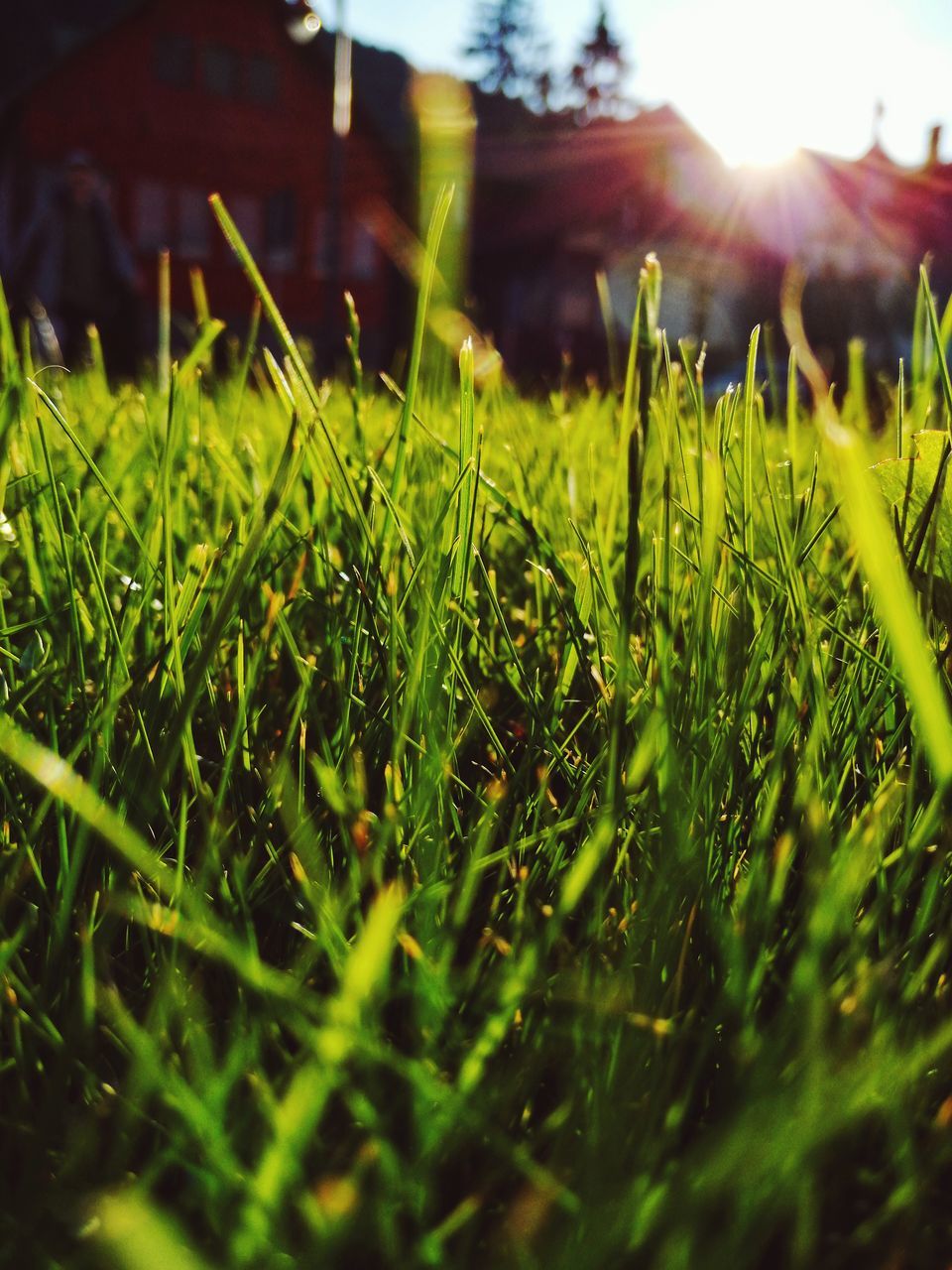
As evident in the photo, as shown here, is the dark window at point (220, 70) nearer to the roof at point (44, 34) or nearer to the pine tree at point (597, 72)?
the roof at point (44, 34)

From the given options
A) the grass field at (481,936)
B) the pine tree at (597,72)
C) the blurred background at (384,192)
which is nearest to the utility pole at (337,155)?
the blurred background at (384,192)

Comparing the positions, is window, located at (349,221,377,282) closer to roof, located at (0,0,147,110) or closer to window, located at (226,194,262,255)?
window, located at (226,194,262,255)

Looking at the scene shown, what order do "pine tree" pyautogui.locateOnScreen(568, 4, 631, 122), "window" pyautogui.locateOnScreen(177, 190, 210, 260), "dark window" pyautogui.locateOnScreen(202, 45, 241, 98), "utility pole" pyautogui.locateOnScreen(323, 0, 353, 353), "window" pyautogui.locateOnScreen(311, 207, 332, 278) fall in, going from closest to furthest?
"utility pole" pyautogui.locateOnScreen(323, 0, 353, 353), "window" pyautogui.locateOnScreen(177, 190, 210, 260), "dark window" pyautogui.locateOnScreen(202, 45, 241, 98), "window" pyautogui.locateOnScreen(311, 207, 332, 278), "pine tree" pyautogui.locateOnScreen(568, 4, 631, 122)

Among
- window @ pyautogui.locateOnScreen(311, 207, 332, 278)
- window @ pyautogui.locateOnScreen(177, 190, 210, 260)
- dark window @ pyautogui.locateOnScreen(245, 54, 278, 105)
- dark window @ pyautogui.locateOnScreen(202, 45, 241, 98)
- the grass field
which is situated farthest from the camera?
window @ pyautogui.locateOnScreen(311, 207, 332, 278)

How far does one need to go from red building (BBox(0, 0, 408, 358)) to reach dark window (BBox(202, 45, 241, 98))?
0.9 inches

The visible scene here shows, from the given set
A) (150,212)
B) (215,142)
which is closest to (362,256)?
(215,142)

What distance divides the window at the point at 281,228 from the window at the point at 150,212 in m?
1.67

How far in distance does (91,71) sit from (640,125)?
9448 millimetres

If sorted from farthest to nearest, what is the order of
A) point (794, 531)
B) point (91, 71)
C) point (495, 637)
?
point (91, 71) < point (495, 637) < point (794, 531)

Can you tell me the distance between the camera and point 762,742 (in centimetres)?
51

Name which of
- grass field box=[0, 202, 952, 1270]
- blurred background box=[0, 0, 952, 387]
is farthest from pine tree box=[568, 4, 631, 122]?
grass field box=[0, 202, 952, 1270]

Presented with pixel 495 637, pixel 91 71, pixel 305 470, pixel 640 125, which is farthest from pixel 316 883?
pixel 640 125

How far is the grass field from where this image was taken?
27 centimetres

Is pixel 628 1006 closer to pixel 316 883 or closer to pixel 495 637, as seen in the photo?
pixel 316 883
